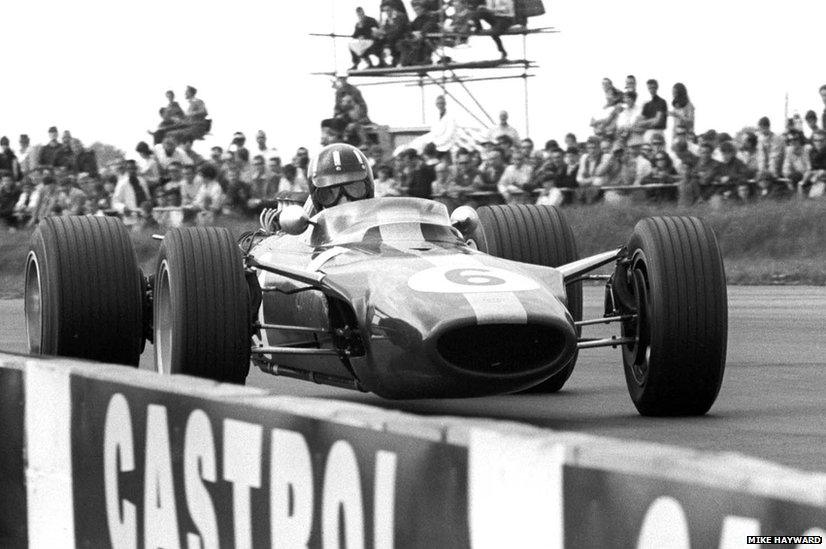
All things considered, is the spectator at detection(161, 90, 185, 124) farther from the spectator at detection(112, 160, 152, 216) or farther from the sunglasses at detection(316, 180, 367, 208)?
the sunglasses at detection(316, 180, 367, 208)

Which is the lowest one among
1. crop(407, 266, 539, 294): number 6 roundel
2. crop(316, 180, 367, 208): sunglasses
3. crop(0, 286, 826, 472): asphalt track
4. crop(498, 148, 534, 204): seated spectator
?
crop(0, 286, 826, 472): asphalt track

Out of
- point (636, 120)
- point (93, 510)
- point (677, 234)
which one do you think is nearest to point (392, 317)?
point (677, 234)

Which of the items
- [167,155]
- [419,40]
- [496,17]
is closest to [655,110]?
[167,155]

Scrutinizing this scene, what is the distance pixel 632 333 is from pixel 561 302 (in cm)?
76

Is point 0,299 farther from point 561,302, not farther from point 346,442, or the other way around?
point 346,442

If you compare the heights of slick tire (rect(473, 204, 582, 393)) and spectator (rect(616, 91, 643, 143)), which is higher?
spectator (rect(616, 91, 643, 143))

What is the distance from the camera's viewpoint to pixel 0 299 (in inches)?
795

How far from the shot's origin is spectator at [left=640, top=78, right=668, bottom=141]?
18.5m

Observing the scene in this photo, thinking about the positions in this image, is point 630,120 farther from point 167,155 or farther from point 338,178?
point 338,178

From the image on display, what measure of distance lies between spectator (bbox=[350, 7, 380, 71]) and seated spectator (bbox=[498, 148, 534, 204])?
300 inches

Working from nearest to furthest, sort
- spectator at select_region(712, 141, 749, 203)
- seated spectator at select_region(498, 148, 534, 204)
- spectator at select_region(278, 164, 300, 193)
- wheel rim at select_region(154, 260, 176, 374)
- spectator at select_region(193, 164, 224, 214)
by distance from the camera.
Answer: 1. wheel rim at select_region(154, 260, 176, 374)
2. spectator at select_region(712, 141, 749, 203)
3. seated spectator at select_region(498, 148, 534, 204)
4. spectator at select_region(278, 164, 300, 193)
5. spectator at select_region(193, 164, 224, 214)

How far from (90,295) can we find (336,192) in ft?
4.97

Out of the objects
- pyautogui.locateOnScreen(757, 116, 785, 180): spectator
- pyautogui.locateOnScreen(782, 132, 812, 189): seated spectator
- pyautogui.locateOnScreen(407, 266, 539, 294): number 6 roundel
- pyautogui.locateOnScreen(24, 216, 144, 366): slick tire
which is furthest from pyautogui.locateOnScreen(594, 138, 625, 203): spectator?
pyautogui.locateOnScreen(407, 266, 539, 294): number 6 roundel

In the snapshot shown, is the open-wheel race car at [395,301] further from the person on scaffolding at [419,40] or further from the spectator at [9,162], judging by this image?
the person on scaffolding at [419,40]
